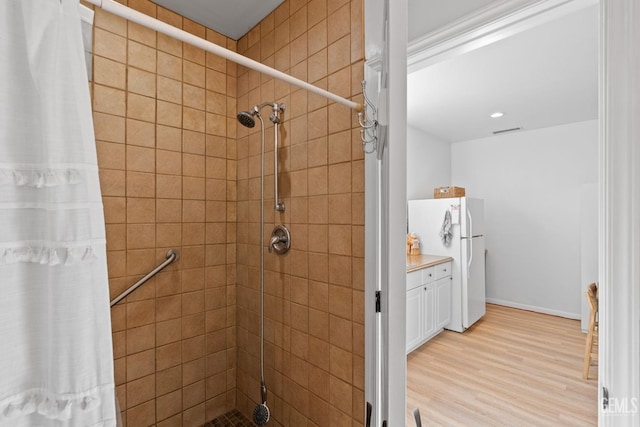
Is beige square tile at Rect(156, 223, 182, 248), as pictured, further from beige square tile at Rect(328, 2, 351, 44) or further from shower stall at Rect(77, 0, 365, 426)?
beige square tile at Rect(328, 2, 351, 44)

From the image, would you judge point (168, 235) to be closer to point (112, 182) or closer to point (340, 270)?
point (112, 182)

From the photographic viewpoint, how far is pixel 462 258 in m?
3.36

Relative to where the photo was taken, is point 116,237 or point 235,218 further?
point 235,218

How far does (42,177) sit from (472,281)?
3.95 meters

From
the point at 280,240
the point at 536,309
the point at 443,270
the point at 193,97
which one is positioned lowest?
the point at 536,309


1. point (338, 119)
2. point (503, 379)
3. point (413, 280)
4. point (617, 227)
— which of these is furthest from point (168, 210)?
point (503, 379)

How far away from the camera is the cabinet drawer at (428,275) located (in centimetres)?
287

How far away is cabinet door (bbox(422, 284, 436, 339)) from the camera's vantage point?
114 inches

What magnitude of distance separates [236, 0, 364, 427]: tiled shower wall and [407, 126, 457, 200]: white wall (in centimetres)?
289

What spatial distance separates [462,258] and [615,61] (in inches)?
112

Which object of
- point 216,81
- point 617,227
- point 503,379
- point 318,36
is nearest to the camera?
point 617,227

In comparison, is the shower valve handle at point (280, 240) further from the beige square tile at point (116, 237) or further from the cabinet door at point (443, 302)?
the cabinet door at point (443, 302)

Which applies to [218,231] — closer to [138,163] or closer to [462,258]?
[138,163]

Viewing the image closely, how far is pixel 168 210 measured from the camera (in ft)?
5.11
